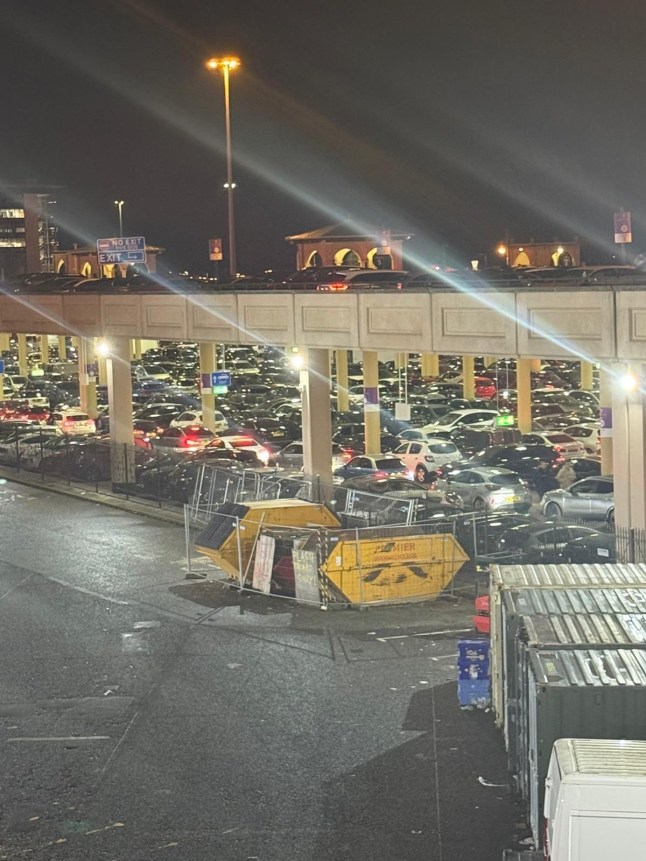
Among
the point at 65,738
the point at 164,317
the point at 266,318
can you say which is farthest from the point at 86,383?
the point at 65,738

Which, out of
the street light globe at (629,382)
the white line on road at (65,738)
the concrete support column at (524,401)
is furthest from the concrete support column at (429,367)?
the white line on road at (65,738)

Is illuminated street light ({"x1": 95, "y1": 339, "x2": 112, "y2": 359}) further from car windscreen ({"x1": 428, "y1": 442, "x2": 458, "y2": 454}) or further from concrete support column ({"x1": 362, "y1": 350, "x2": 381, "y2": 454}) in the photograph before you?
car windscreen ({"x1": 428, "y1": 442, "x2": 458, "y2": 454})

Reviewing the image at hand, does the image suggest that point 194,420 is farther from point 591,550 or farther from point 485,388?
point 591,550

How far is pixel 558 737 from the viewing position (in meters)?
10.7

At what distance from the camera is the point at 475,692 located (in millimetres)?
15211

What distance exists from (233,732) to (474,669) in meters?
2.95

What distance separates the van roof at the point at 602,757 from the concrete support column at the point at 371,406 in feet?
84.5

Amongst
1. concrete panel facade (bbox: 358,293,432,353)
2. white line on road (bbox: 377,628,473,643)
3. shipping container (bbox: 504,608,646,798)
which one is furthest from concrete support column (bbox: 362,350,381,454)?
shipping container (bbox: 504,608,646,798)

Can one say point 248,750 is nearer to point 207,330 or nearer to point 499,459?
point 207,330

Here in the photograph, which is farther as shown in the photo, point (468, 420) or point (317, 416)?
point (468, 420)

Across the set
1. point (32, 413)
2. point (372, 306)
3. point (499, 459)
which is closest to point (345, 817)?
point (372, 306)

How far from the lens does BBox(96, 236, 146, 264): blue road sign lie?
4078 centimetres

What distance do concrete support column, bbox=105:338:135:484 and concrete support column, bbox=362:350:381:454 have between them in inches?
268

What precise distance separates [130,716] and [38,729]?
3.58 feet
